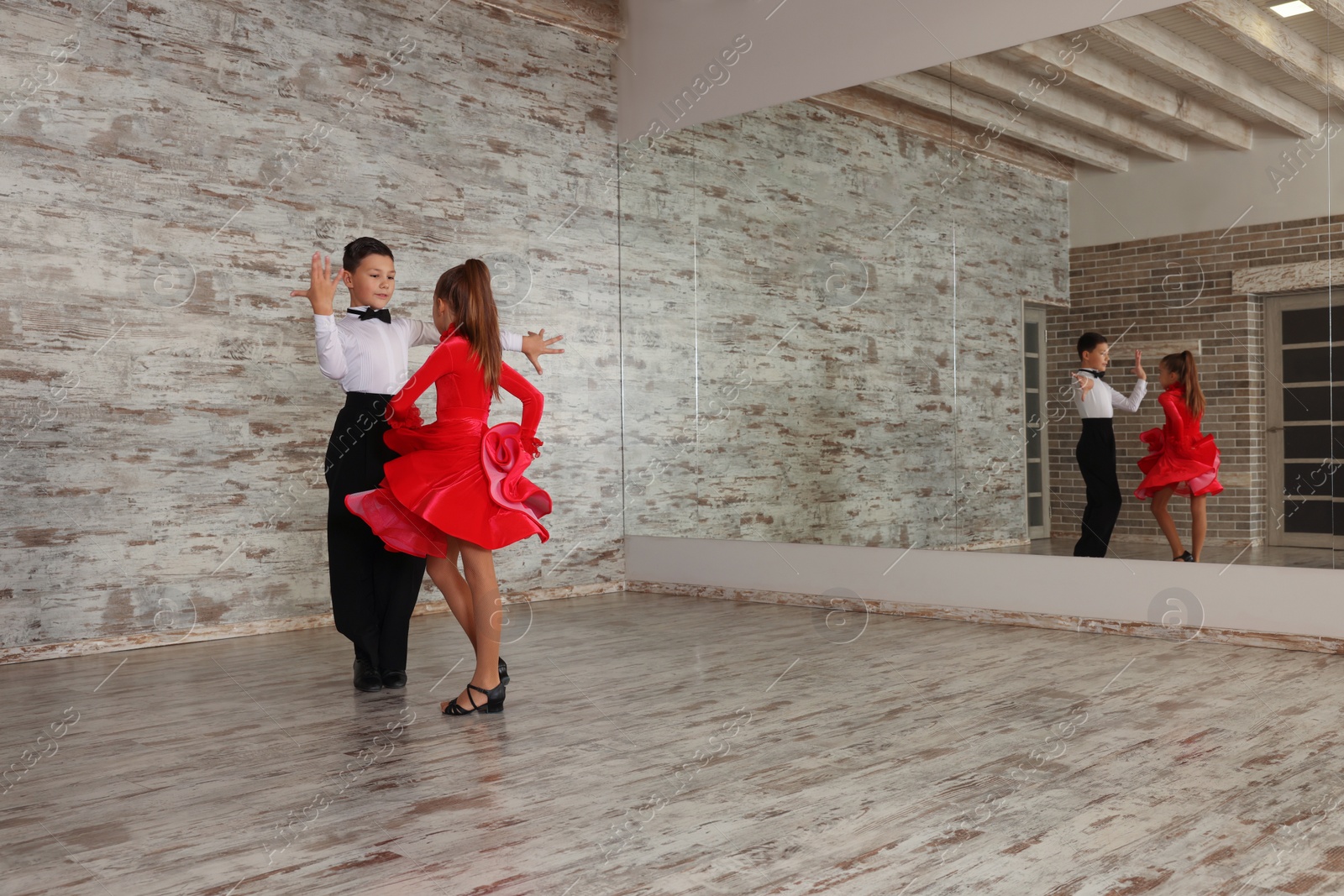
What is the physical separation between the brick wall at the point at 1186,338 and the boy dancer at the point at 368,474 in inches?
106

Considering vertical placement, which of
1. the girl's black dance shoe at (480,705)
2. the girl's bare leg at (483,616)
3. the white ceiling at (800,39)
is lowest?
the girl's black dance shoe at (480,705)

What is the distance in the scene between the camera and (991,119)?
5582 millimetres

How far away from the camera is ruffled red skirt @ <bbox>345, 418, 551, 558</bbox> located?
3625 mm

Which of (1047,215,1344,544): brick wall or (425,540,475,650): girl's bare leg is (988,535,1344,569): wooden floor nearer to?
(1047,215,1344,544): brick wall

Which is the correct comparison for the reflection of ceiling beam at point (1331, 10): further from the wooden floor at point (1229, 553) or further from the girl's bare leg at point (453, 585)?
the girl's bare leg at point (453, 585)

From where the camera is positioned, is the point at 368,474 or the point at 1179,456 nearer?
the point at 368,474

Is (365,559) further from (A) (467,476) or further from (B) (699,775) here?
(B) (699,775)

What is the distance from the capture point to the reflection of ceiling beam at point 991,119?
17.4 feet

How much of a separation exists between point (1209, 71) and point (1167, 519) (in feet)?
6.48

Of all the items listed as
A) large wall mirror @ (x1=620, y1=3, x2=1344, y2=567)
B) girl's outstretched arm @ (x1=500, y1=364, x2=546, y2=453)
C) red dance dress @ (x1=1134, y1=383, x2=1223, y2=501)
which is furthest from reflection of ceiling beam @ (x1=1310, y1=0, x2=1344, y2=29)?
girl's outstretched arm @ (x1=500, y1=364, x2=546, y2=453)

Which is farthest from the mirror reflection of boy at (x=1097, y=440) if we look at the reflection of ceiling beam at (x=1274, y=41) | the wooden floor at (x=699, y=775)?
the reflection of ceiling beam at (x=1274, y=41)

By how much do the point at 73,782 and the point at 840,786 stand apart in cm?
204

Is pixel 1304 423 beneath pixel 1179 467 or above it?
above

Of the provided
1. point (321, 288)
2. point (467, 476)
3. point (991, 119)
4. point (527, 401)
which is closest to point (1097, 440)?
point (991, 119)
